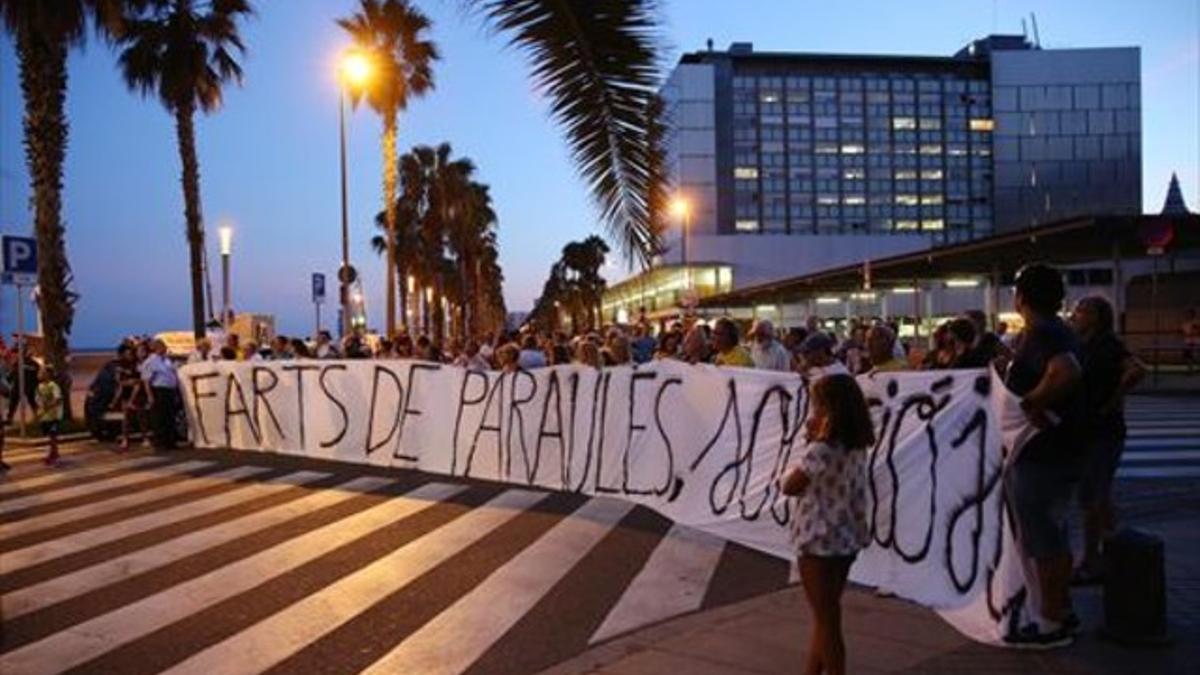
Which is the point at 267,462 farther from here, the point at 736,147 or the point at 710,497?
the point at 736,147

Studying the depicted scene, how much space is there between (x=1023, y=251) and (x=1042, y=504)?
1222 inches

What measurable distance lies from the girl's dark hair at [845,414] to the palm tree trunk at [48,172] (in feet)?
65.2

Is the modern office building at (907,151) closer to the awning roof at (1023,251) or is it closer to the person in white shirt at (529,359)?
the awning roof at (1023,251)

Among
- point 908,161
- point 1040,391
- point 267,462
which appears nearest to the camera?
point 1040,391

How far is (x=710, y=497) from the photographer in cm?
1017

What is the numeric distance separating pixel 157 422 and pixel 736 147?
3593 inches

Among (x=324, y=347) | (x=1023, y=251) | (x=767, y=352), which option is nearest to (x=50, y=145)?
(x=324, y=347)

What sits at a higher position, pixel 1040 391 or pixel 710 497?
pixel 1040 391

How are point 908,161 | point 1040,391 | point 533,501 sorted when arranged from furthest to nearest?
1. point 908,161
2. point 533,501
3. point 1040,391

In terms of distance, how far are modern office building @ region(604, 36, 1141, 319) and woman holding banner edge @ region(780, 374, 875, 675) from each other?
85.8m

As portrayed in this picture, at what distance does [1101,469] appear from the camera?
24.8ft

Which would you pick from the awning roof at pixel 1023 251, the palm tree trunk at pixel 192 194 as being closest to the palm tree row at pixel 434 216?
the awning roof at pixel 1023 251

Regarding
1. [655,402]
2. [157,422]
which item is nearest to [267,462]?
[157,422]

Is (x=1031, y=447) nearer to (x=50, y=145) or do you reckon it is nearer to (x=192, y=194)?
(x=50, y=145)
